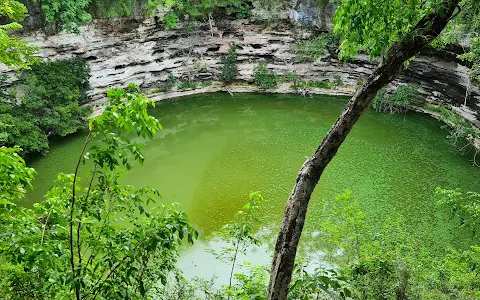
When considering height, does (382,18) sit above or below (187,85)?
above

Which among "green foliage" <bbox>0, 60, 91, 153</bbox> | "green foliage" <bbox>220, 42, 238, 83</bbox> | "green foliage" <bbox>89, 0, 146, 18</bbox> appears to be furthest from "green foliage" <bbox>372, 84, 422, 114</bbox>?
"green foliage" <bbox>0, 60, 91, 153</bbox>

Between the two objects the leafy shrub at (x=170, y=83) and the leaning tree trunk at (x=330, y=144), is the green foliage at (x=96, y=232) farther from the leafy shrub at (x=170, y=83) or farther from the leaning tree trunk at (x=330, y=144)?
the leafy shrub at (x=170, y=83)

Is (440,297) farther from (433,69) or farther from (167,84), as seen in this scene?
(167,84)

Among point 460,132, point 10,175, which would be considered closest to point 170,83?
point 460,132

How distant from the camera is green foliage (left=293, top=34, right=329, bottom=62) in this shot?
12.7 meters

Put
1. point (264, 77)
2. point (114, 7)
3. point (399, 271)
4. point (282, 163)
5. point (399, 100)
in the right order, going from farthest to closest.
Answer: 1. point (264, 77)
2. point (114, 7)
3. point (399, 100)
4. point (282, 163)
5. point (399, 271)

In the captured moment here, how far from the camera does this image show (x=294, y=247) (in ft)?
8.09

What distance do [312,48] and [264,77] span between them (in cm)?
190

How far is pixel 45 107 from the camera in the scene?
9.67 meters

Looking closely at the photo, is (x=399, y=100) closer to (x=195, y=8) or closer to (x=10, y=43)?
(x=195, y=8)

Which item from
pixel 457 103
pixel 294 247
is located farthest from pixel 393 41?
pixel 457 103

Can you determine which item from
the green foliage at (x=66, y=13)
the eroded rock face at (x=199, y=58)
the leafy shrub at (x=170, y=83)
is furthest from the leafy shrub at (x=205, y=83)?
the green foliage at (x=66, y=13)

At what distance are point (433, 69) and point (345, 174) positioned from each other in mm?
5302

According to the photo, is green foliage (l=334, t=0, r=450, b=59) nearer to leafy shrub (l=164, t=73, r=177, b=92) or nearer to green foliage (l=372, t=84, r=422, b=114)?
green foliage (l=372, t=84, r=422, b=114)
